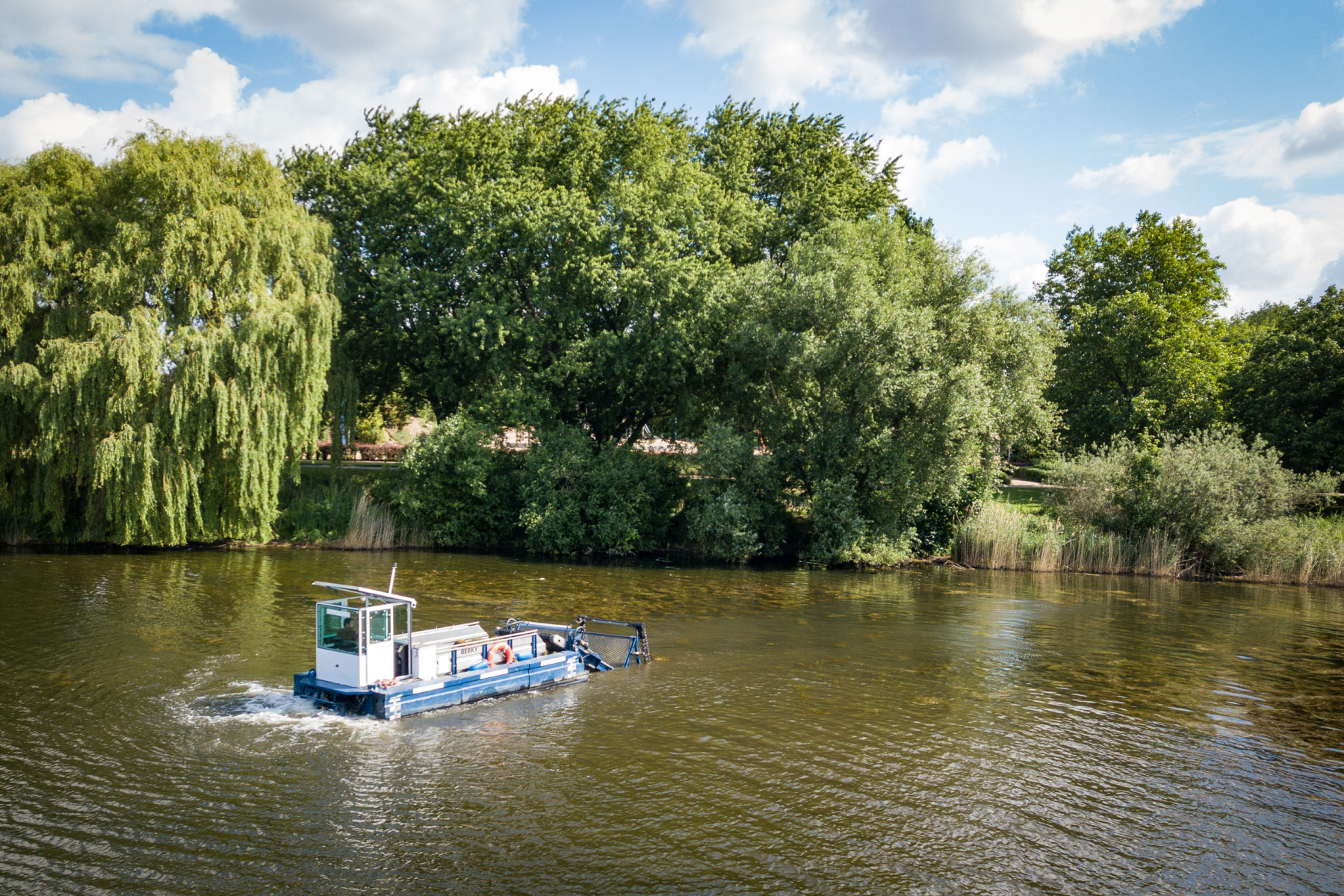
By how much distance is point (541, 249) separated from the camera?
3775cm

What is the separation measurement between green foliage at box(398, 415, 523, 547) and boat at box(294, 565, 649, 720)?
59.8 feet

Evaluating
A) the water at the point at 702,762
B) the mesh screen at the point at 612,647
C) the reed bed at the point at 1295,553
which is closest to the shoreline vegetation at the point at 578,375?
the reed bed at the point at 1295,553

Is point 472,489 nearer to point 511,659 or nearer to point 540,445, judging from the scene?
point 540,445

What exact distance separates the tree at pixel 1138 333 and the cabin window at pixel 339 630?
120 ft

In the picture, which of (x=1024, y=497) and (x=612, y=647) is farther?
(x=1024, y=497)

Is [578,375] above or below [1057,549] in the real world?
above

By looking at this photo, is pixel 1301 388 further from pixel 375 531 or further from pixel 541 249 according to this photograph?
pixel 375 531

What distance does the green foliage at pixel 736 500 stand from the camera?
111 ft

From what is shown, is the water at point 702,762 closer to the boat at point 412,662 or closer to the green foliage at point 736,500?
the boat at point 412,662

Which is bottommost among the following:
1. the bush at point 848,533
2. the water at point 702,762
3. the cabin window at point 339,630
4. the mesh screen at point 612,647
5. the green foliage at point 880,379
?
the water at point 702,762

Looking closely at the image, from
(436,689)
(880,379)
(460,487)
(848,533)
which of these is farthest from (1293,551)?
(460,487)

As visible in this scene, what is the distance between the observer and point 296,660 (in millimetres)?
18172

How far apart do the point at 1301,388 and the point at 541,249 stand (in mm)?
35167

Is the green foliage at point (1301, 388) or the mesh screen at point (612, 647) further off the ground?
the green foliage at point (1301, 388)
